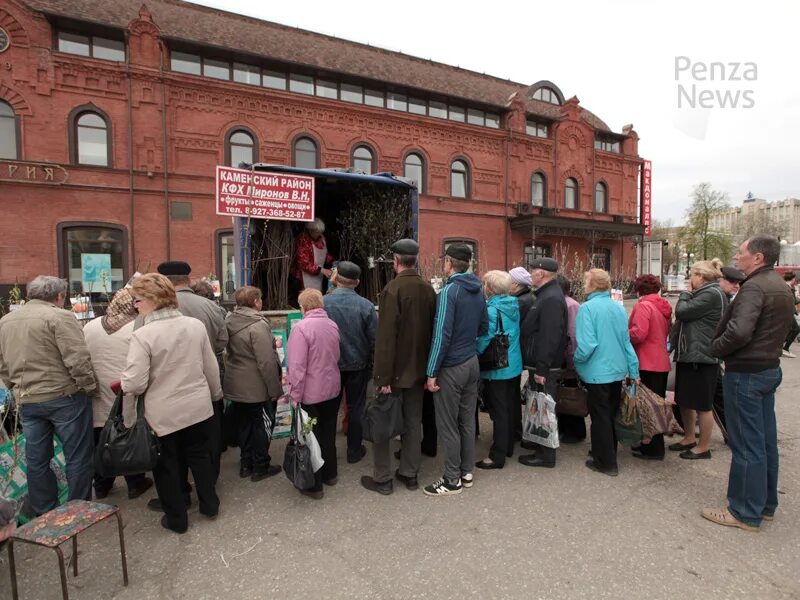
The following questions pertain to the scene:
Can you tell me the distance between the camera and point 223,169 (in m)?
5.18

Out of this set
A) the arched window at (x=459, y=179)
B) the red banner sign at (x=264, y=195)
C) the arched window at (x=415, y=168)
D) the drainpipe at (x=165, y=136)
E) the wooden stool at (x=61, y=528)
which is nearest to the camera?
the wooden stool at (x=61, y=528)

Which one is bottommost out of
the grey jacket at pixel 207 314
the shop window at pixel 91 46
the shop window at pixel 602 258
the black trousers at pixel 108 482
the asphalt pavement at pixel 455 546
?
the asphalt pavement at pixel 455 546

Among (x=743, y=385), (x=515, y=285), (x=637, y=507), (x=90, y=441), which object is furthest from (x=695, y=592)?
(x=90, y=441)

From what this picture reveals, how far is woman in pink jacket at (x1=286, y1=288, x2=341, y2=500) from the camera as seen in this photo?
3.60 m

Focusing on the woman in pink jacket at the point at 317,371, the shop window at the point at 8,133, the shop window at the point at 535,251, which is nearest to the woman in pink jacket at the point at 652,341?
the woman in pink jacket at the point at 317,371

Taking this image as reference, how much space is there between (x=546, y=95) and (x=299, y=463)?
24685mm

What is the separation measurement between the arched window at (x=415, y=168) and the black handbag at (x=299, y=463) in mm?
15984

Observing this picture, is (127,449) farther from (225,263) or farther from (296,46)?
(296,46)

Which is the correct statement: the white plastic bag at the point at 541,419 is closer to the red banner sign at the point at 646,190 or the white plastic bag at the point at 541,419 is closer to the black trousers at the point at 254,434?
the black trousers at the point at 254,434

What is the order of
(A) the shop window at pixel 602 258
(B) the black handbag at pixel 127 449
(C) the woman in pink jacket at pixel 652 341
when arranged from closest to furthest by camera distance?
1. (B) the black handbag at pixel 127 449
2. (C) the woman in pink jacket at pixel 652 341
3. (A) the shop window at pixel 602 258

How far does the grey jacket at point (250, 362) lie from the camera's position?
12.6 ft

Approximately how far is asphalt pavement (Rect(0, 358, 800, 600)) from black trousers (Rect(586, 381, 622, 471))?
0.18m

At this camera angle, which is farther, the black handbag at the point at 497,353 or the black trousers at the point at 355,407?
the black trousers at the point at 355,407

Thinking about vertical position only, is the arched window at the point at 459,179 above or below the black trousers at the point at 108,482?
above
